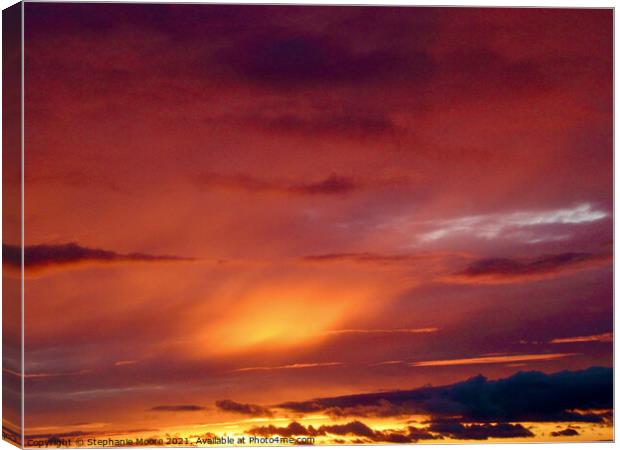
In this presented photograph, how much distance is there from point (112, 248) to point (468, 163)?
7.61ft

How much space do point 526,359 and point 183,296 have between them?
2235 mm

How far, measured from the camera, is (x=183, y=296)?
6.07 meters

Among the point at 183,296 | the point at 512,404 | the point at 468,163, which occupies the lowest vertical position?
the point at 512,404

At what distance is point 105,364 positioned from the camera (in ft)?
19.7

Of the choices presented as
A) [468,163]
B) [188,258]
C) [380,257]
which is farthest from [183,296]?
[468,163]

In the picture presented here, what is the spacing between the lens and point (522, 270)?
6.19 meters

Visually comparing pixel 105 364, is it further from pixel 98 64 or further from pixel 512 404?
pixel 512 404

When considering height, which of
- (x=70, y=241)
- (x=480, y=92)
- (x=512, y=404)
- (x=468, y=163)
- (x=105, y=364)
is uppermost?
(x=480, y=92)

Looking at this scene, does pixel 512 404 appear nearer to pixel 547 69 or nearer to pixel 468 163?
pixel 468 163

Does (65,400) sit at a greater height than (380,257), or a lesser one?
lesser

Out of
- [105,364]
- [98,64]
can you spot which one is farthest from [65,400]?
[98,64]

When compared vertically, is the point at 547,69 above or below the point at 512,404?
above

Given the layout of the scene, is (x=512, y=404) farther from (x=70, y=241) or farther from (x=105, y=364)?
(x=70, y=241)

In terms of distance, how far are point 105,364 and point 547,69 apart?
3380 millimetres
